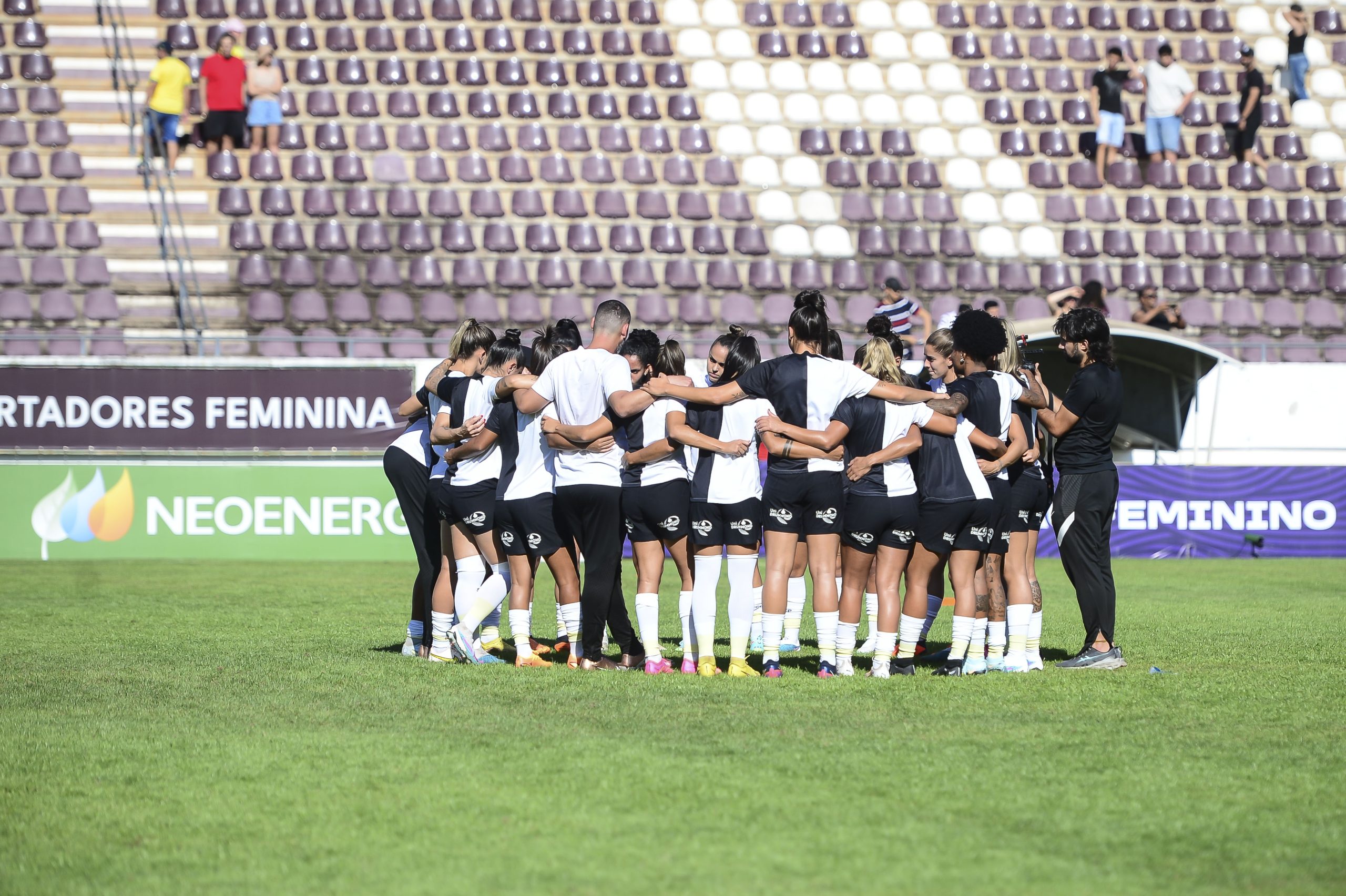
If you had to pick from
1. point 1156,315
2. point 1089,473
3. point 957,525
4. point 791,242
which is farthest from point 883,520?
point 791,242

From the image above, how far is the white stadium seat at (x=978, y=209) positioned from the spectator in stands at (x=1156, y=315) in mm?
4208

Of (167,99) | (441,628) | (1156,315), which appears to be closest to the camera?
(441,628)

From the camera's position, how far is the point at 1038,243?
81.7ft

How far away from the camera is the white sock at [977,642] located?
930 centimetres

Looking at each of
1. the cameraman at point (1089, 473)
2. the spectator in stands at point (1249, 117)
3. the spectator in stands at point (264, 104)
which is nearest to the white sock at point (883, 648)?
Answer: the cameraman at point (1089, 473)

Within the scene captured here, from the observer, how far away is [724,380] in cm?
910

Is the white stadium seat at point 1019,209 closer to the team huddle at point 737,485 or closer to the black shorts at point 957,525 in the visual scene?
the team huddle at point 737,485

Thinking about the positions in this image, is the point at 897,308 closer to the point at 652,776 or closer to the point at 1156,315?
the point at 1156,315

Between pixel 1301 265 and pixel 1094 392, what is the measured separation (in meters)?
17.7

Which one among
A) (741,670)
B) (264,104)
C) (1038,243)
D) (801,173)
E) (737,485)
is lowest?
(741,670)

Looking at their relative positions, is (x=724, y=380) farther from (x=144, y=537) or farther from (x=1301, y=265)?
(x=1301, y=265)

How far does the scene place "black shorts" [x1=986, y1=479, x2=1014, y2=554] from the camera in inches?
354

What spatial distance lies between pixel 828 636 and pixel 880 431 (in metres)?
1.22

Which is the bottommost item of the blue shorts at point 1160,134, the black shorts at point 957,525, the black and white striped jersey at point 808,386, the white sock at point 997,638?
the white sock at point 997,638
